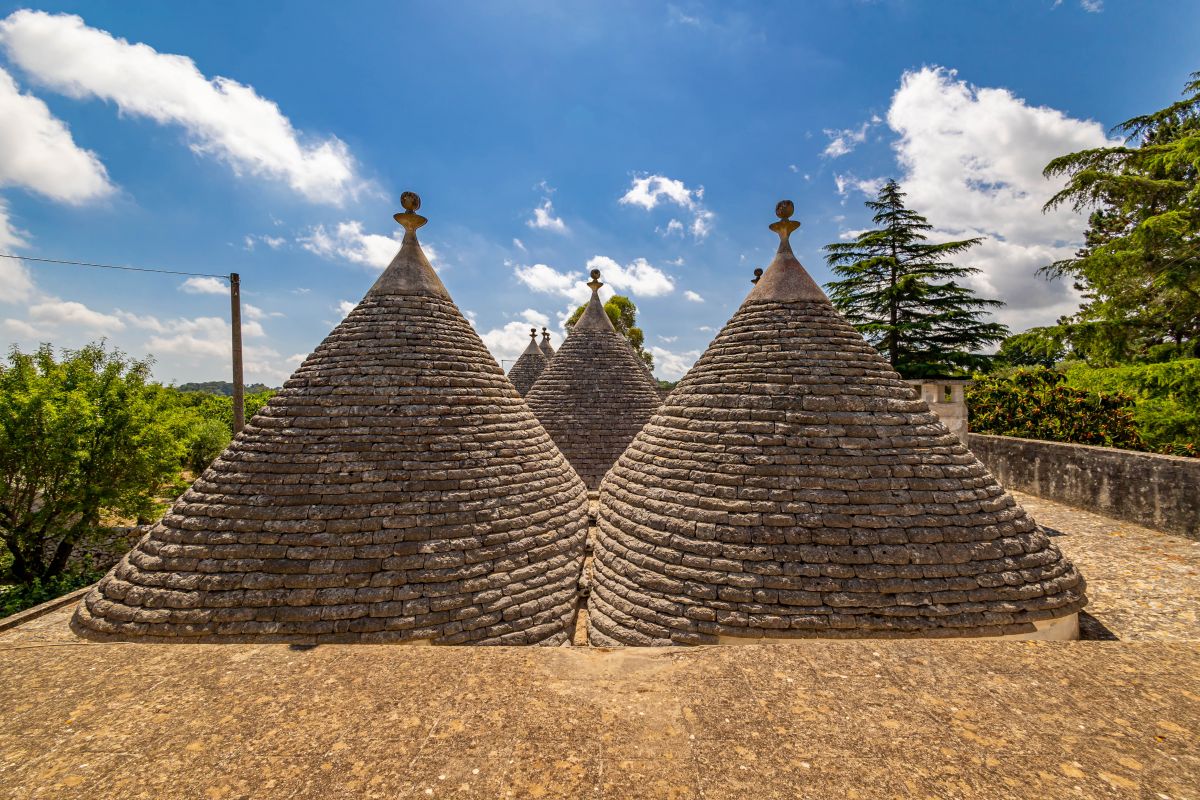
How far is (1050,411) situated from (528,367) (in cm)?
1862

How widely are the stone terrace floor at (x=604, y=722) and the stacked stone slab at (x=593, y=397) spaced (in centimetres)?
943

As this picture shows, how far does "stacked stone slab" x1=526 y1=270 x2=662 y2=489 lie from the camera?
11.3 m

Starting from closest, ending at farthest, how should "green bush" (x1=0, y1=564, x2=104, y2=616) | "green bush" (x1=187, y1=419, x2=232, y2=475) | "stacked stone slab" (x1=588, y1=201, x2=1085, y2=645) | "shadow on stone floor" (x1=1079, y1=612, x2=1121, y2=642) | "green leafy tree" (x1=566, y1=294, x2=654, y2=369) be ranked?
1. "stacked stone slab" (x1=588, y1=201, x2=1085, y2=645)
2. "shadow on stone floor" (x1=1079, y1=612, x2=1121, y2=642)
3. "green bush" (x1=0, y1=564, x2=104, y2=616)
4. "green bush" (x1=187, y1=419, x2=232, y2=475)
5. "green leafy tree" (x1=566, y1=294, x2=654, y2=369)

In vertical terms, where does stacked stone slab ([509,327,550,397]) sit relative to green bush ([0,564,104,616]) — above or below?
above

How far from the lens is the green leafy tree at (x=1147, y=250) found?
14953 millimetres

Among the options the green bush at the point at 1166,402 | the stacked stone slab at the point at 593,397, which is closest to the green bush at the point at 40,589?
the stacked stone slab at the point at 593,397

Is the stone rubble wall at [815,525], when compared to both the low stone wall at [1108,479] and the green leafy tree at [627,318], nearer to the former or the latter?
the low stone wall at [1108,479]

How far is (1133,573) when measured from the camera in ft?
24.8

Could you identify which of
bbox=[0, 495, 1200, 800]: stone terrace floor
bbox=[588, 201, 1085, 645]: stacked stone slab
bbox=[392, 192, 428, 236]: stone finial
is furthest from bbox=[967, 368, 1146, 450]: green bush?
bbox=[392, 192, 428, 236]: stone finial

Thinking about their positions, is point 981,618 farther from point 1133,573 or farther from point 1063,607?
point 1133,573

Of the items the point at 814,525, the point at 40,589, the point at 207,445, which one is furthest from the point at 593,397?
the point at 207,445

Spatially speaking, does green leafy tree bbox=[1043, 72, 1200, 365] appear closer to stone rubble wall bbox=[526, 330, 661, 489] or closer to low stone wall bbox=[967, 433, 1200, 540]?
low stone wall bbox=[967, 433, 1200, 540]

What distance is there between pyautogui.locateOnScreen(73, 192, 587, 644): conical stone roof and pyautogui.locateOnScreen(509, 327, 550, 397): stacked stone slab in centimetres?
1315

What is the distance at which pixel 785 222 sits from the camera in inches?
291
